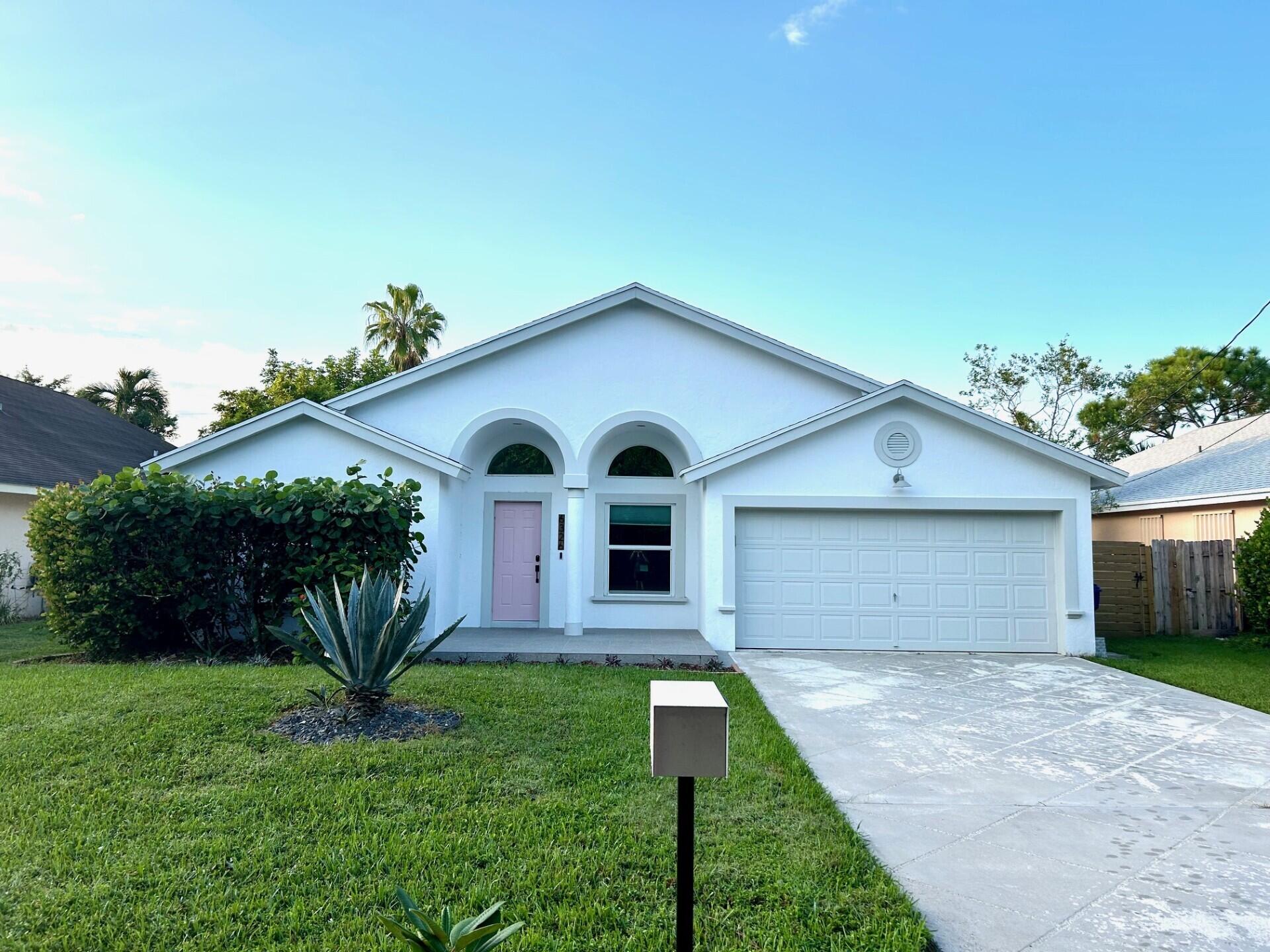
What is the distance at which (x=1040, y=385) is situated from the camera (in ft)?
76.7

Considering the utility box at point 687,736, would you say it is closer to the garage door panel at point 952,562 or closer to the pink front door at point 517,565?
the garage door panel at point 952,562

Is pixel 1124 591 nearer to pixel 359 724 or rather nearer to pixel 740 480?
pixel 740 480

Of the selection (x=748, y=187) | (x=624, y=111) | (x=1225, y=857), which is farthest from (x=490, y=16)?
(x=1225, y=857)

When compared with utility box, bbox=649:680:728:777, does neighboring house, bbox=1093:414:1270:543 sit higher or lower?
higher

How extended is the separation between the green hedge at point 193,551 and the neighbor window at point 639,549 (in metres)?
4.09

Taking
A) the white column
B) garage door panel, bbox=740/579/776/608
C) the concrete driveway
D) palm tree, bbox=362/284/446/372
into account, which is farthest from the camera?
palm tree, bbox=362/284/446/372

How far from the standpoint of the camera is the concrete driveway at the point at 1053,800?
3.33 m

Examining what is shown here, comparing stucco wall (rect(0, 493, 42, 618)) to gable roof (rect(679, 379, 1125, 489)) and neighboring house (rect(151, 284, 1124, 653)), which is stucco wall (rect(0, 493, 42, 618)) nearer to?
neighboring house (rect(151, 284, 1124, 653))

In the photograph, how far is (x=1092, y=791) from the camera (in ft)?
16.5

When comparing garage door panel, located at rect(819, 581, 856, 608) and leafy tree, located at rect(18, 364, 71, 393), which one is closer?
garage door panel, located at rect(819, 581, 856, 608)

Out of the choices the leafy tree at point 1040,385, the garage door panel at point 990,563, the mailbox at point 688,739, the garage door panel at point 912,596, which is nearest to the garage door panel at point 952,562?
the garage door panel at point 990,563

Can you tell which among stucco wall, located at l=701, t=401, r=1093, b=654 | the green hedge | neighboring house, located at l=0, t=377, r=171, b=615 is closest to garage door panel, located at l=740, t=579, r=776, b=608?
stucco wall, located at l=701, t=401, r=1093, b=654

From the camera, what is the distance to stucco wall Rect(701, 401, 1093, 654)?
1061 cm

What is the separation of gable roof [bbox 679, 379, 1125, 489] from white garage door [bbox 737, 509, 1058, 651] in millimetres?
954
